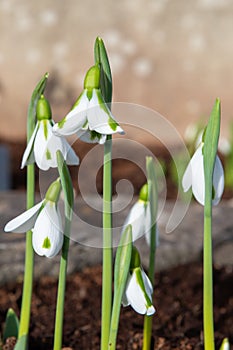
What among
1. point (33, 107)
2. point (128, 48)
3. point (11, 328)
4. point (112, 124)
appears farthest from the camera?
point (128, 48)

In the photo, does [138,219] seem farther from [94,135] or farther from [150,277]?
[94,135]

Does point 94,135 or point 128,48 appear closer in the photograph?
point 94,135

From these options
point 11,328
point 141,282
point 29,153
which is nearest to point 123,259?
point 141,282

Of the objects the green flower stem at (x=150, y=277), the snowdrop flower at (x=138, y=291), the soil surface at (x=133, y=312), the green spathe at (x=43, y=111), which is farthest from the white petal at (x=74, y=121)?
the soil surface at (x=133, y=312)

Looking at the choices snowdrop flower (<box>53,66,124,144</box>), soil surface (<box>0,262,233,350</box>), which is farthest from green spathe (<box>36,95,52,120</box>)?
soil surface (<box>0,262,233,350</box>)

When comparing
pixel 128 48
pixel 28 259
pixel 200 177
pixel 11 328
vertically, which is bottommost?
pixel 11 328

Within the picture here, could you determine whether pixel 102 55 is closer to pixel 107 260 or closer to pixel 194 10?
pixel 107 260

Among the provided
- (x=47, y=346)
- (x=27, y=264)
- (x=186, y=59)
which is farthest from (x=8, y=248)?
(x=186, y=59)
